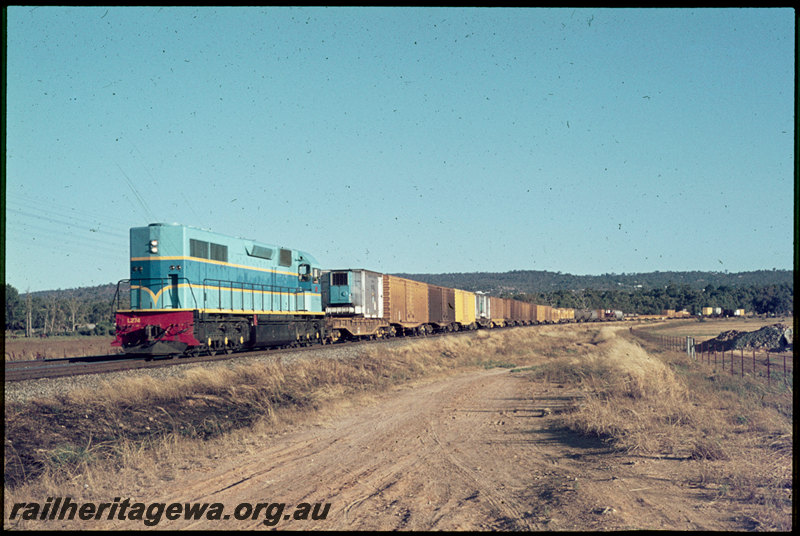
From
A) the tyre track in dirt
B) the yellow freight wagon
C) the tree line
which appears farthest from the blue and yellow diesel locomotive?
the tree line

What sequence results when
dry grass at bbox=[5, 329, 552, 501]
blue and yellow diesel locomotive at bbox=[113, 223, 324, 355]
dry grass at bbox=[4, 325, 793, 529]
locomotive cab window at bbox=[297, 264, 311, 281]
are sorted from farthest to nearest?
locomotive cab window at bbox=[297, 264, 311, 281], blue and yellow diesel locomotive at bbox=[113, 223, 324, 355], dry grass at bbox=[5, 329, 552, 501], dry grass at bbox=[4, 325, 793, 529]

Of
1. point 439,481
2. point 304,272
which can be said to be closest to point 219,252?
point 304,272

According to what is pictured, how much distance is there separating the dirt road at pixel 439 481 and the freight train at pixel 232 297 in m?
8.84

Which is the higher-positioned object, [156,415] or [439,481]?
[156,415]

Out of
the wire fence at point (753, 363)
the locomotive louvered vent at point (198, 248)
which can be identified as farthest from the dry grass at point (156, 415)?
the wire fence at point (753, 363)

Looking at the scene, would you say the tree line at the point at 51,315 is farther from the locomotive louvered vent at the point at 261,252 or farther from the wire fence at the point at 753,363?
the wire fence at the point at 753,363

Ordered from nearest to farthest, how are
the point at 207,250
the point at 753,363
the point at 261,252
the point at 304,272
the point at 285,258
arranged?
1. the point at 207,250
2. the point at 753,363
3. the point at 261,252
4. the point at 285,258
5. the point at 304,272

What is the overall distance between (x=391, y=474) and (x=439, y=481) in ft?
2.53

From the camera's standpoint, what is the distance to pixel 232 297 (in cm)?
2300

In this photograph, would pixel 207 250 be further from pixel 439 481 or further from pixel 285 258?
pixel 439 481

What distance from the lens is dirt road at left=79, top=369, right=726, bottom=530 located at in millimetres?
6641

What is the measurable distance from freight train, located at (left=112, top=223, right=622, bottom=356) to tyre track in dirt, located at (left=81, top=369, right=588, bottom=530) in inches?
326

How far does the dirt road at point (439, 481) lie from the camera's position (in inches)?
261

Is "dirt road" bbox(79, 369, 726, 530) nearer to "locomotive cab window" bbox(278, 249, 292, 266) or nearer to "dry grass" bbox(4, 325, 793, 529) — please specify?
"dry grass" bbox(4, 325, 793, 529)
